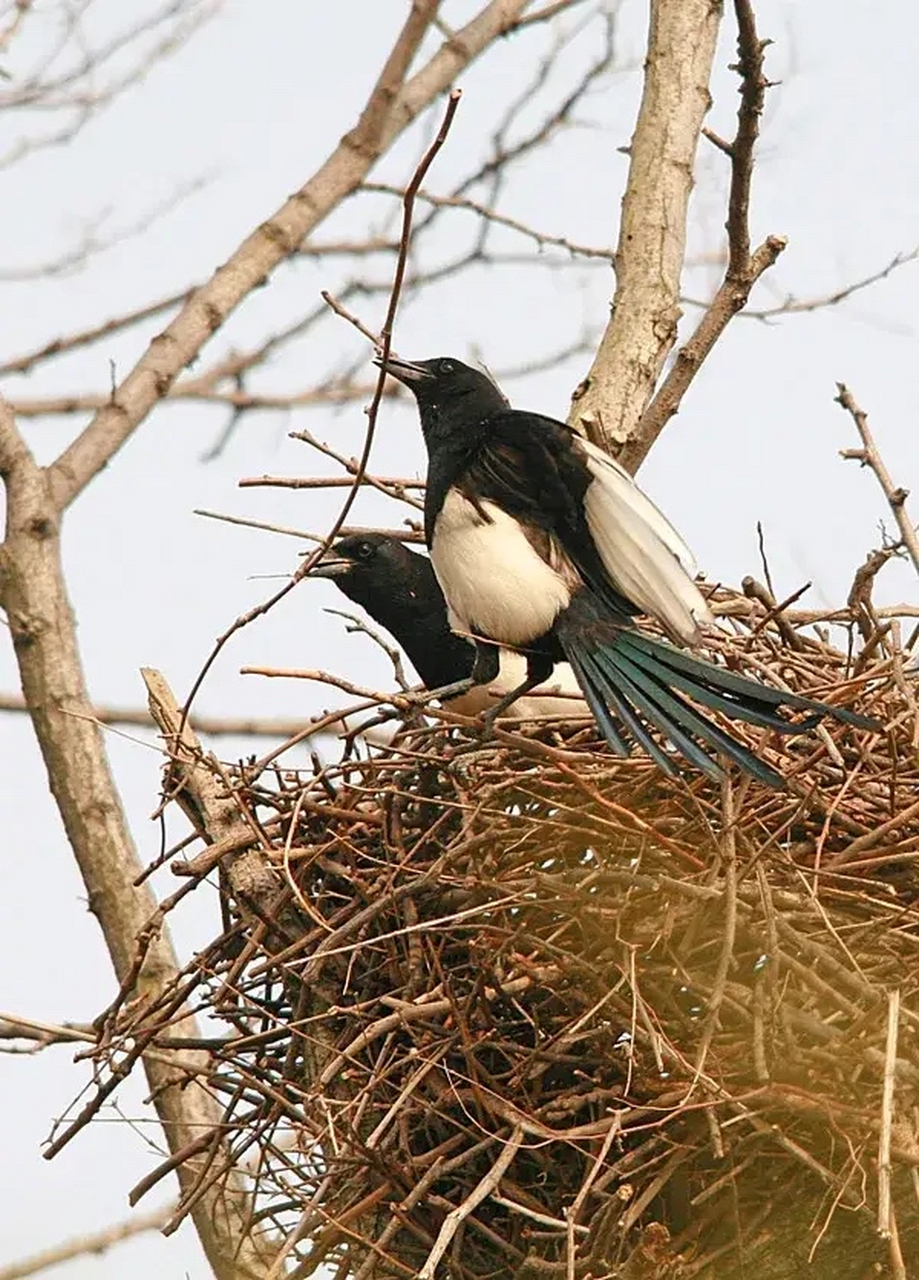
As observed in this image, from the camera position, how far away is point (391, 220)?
8.25 metres

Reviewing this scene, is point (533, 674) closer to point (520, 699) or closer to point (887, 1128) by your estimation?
point (520, 699)

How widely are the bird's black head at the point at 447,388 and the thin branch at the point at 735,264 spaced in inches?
14.8

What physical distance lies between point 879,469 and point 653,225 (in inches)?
48.9

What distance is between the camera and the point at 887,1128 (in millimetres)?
3098

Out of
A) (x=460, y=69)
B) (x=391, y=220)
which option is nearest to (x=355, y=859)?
(x=460, y=69)

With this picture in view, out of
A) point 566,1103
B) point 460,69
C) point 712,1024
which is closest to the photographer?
point 712,1024

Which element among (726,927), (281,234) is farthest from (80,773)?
(726,927)

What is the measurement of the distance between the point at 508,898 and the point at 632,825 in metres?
0.30

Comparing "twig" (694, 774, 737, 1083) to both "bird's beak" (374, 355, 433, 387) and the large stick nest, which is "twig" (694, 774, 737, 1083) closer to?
the large stick nest

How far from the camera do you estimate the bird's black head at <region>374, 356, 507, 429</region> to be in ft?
16.8

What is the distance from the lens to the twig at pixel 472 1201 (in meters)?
3.49

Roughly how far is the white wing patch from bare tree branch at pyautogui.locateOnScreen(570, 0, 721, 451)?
0.52 meters

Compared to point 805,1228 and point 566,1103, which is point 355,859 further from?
point 805,1228

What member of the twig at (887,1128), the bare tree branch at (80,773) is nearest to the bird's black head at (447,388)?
the bare tree branch at (80,773)
